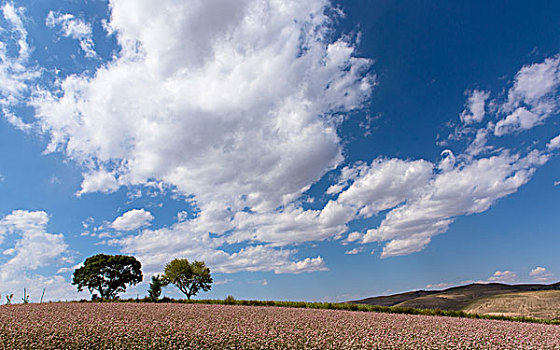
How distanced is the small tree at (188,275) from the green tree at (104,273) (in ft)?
21.3

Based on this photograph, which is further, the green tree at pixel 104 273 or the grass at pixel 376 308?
the green tree at pixel 104 273

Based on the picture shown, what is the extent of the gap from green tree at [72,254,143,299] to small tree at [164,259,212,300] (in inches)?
256

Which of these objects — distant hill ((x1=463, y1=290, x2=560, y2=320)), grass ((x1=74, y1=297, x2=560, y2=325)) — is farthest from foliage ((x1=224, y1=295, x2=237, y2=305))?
distant hill ((x1=463, y1=290, x2=560, y2=320))

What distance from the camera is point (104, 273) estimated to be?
48656 mm

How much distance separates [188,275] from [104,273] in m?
12.7

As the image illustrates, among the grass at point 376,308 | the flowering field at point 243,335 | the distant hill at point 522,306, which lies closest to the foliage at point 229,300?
the grass at point 376,308

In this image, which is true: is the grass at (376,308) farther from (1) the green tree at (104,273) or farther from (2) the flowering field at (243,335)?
(1) the green tree at (104,273)

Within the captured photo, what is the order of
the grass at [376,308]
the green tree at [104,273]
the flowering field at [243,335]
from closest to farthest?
the flowering field at [243,335]
the grass at [376,308]
the green tree at [104,273]

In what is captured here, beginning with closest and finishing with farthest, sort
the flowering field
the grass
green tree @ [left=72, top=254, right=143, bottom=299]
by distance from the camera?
1. the flowering field
2. the grass
3. green tree @ [left=72, top=254, right=143, bottom=299]

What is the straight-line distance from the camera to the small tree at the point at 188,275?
51062 millimetres

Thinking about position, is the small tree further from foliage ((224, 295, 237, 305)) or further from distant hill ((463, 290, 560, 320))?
distant hill ((463, 290, 560, 320))

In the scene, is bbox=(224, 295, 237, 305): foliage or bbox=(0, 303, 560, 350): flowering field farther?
bbox=(224, 295, 237, 305): foliage

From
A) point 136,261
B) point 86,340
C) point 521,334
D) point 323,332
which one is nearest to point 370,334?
point 323,332

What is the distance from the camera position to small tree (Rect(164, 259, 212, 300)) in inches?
2010
